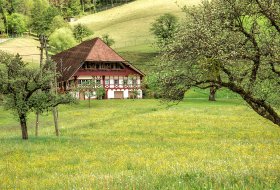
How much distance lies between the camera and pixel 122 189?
1214 centimetres

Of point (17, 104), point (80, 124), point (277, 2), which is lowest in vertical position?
point (80, 124)

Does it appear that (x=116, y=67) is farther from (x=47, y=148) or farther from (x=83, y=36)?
(x=47, y=148)

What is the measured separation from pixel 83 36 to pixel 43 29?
31062 millimetres

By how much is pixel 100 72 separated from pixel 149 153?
230 feet

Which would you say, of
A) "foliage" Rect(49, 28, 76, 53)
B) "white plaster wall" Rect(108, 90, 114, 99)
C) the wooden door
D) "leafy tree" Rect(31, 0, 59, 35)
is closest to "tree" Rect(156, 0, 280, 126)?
"white plaster wall" Rect(108, 90, 114, 99)

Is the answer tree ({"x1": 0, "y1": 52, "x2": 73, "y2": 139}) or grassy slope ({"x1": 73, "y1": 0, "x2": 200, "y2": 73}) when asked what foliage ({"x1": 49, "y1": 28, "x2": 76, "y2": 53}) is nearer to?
grassy slope ({"x1": 73, "y1": 0, "x2": 200, "y2": 73})

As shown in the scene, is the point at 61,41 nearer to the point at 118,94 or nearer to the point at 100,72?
the point at 100,72

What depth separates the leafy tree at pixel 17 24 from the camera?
18350 cm

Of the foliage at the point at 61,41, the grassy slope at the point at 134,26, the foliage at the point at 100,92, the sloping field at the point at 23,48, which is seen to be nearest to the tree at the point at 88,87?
the foliage at the point at 100,92

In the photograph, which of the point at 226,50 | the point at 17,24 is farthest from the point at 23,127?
the point at 17,24

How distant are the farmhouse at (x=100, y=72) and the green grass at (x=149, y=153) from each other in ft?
106

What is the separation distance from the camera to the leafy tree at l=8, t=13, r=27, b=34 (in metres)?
184

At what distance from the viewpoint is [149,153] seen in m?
27.6

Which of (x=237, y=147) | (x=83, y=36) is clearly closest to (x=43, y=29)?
(x=83, y=36)
